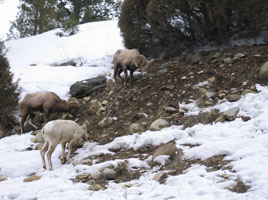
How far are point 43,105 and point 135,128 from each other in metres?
3.42

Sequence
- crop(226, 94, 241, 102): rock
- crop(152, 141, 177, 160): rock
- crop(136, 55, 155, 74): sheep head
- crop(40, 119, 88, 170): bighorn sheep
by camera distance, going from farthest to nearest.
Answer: crop(136, 55, 155, 74): sheep head → crop(226, 94, 241, 102): rock → crop(40, 119, 88, 170): bighorn sheep → crop(152, 141, 177, 160): rock

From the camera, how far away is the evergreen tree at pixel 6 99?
31.9ft

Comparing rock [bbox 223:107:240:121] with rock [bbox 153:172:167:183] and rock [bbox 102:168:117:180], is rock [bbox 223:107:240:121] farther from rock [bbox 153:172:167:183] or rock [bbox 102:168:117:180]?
rock [bbox 102:168:117:180]

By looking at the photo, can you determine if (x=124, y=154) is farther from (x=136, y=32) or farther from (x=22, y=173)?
(x=136, y=32)

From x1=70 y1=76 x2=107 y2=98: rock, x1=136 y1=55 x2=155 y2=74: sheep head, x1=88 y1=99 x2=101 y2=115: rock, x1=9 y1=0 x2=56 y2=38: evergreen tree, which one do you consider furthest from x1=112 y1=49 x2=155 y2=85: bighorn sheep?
x1=9 y1=0 x2=56 y2=38: evergreen tree

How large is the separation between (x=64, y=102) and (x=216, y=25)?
561 cm

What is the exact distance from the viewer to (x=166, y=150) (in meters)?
5.68

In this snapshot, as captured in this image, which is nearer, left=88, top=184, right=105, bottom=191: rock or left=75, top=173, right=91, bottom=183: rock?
left=88, top=184, right=105, bottom=191: rock

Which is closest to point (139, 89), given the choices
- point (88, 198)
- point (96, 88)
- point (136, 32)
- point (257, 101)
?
point (96, 88)

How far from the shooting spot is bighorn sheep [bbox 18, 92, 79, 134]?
918 centimetres

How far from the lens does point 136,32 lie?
1123 cm

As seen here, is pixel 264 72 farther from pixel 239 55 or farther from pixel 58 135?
pixel 58 135

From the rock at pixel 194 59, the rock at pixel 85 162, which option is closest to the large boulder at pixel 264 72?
the rock at pixel 194 59

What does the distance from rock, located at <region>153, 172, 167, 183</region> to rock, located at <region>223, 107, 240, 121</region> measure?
245 cm
